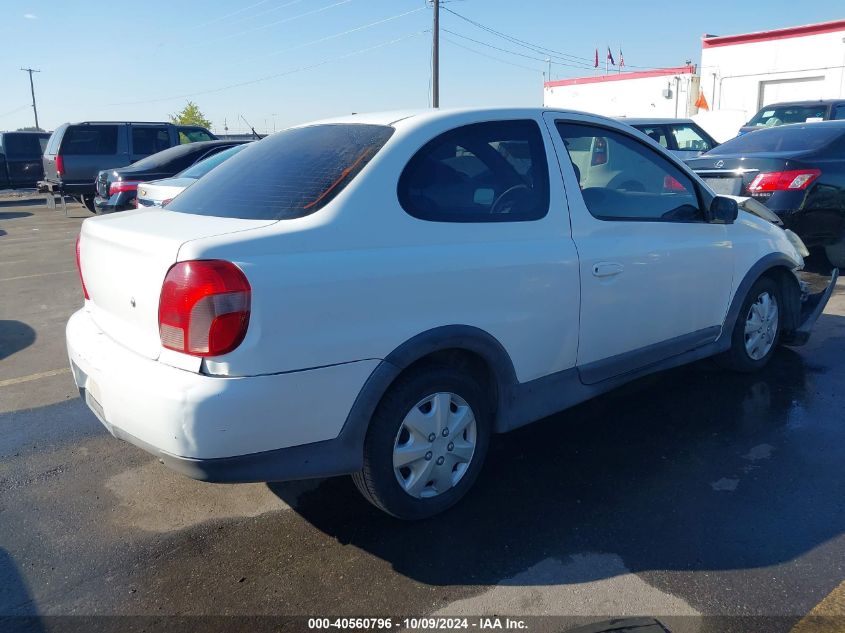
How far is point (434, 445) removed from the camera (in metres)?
3.18

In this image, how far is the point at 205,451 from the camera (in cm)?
262

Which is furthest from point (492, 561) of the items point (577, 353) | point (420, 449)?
point (577, 353)

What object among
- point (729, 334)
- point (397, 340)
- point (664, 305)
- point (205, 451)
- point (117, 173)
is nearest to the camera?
point (205, 451)

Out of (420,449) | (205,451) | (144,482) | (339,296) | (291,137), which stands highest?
(291,137)

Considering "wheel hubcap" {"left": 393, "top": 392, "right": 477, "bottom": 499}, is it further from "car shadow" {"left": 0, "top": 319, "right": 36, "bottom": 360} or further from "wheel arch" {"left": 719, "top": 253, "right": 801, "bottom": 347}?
"car shadow" {"left": 0, "top": 319, "right": 36, "bottom": 360}

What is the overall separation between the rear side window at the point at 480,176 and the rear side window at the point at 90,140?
15.5m

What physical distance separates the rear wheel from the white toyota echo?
4290 millimetres

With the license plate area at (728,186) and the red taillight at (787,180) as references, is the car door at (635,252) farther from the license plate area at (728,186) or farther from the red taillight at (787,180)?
the red taillight at (787,180)

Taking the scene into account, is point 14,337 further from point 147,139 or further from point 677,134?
point 147,139

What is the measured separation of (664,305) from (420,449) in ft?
5.76

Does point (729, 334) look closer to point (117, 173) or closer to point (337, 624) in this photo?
A: point (337, 624)

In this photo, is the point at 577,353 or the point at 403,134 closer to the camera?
the point at 403,134

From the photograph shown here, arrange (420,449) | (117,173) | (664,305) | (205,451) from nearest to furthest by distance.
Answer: (205,451)
(420,449)
(664,305)
(117,173)

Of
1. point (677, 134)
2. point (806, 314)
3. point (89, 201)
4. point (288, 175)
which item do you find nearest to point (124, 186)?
point (89, 201)
